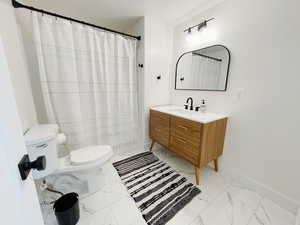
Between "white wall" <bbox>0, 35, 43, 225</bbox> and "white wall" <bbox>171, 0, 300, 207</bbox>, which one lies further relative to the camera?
"white wall" <bbox>171, 0, 300, 207</bbox>

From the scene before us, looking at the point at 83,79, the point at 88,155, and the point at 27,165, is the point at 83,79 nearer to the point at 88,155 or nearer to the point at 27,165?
the point at 88,155

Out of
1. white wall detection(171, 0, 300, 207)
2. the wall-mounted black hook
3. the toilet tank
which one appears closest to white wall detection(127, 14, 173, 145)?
white wall detection(171, 0, 300, 207)

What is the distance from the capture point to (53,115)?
1.47m

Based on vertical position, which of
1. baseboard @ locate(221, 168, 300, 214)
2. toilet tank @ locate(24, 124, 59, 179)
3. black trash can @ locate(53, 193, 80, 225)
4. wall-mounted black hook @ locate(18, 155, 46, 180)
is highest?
wall-mounted black hook @ locate(18, 155, 46, 180)

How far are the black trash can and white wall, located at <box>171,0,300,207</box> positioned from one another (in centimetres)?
172

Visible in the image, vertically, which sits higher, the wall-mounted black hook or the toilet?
the wall-mounted black hook

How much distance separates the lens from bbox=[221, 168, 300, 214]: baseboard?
1186 millimetres

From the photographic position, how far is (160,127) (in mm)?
1874

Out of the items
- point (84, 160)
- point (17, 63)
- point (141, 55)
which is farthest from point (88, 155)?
point (141, 55)

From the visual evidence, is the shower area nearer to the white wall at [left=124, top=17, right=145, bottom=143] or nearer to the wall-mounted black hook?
the white wall at [left=124, top=17, right=145, bottom=143]

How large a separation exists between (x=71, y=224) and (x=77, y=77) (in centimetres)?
148

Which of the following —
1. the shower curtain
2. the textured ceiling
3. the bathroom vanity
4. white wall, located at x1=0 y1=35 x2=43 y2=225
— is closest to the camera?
white wall, located at x1=0 y1=35 x2=43 y2=225

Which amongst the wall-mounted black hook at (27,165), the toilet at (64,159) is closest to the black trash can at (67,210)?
the toilet at (64,159)

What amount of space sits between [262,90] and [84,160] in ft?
6.30
